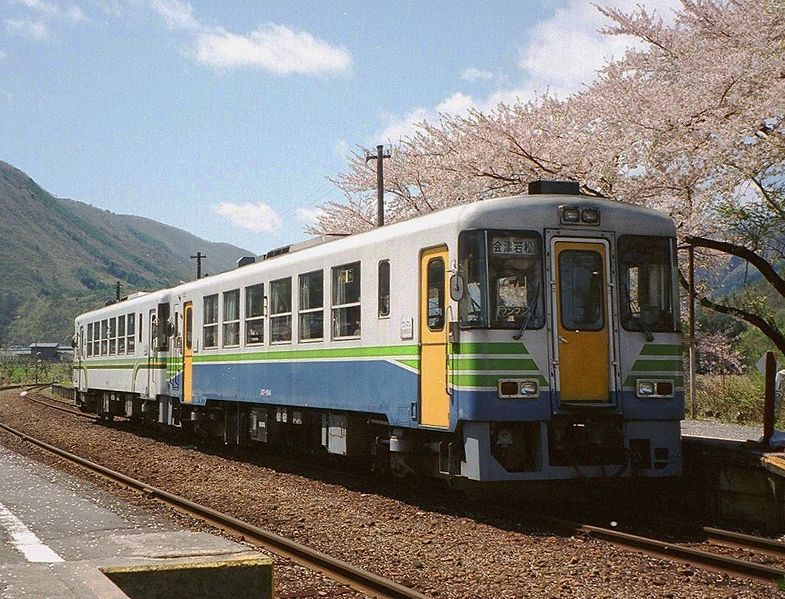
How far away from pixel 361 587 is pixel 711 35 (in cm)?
1496

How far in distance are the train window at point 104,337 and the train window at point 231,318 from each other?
958 centimetres

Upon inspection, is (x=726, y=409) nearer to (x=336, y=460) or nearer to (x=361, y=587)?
(x=336, y=460)

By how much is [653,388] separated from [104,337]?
Answer: 17.6 metres

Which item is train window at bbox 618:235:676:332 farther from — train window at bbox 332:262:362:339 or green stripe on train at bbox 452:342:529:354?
train window at bbox 332:262:362:339

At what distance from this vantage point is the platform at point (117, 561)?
219 inches

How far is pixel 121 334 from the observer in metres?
23.0

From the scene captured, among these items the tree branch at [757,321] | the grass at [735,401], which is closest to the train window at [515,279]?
the tree branch at [757,321]

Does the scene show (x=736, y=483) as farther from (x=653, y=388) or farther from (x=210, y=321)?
(x=210, y=321)

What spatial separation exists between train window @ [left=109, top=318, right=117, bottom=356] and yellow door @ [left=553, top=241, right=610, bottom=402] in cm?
1583

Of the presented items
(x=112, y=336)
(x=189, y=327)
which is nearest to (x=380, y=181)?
(x=112, y=336)

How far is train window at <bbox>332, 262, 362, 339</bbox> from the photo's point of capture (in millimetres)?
11617

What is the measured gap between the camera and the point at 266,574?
18.9 feet

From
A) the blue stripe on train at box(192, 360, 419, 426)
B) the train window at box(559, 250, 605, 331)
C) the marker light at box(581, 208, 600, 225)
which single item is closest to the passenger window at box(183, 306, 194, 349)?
the blue stripe on train at box(192, 360, 419, 426)

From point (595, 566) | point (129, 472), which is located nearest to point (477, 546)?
point (595, 566)
